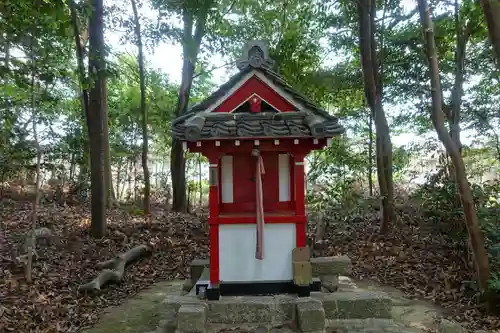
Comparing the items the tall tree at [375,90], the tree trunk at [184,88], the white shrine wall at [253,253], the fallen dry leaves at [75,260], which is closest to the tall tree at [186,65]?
the tree trunk at [184,88]

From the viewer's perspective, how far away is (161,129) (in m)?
15.1

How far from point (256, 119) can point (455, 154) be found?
123 inches

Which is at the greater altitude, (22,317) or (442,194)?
(442,194)

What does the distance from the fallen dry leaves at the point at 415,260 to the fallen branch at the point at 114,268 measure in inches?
160

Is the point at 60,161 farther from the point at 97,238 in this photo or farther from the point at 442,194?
the point at 442,194

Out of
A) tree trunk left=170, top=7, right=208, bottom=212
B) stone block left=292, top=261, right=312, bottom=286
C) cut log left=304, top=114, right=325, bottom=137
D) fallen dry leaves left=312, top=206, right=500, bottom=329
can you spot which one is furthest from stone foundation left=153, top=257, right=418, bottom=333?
tree trunk left=170, top=7, right=208, bottom=212

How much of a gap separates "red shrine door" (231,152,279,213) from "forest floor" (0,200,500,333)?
2799 millimetres

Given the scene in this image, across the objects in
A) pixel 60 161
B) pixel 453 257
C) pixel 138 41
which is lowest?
pixel 453 257

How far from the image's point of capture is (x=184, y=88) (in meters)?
12.4

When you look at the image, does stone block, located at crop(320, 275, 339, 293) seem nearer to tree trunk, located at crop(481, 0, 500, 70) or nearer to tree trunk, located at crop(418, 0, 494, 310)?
tree trunk, located at crop(418, 0, 494, 310)

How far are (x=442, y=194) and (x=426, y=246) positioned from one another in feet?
4.59

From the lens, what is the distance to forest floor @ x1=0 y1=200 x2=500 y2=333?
6.00 m

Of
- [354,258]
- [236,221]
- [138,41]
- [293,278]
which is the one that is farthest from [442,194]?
[138,41]

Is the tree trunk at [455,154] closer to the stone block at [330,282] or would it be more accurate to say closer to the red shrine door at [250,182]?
the stone block at [330,282]
